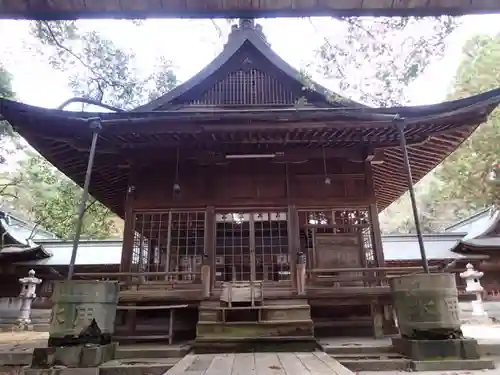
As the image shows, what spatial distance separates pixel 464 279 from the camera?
557 inches

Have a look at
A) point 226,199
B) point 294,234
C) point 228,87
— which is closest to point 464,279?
point 294,234

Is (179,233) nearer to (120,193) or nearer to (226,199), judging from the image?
(226,199)

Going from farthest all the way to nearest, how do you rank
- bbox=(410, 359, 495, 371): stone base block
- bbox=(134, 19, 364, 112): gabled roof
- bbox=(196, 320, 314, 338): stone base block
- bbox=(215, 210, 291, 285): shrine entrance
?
bbox=(134, 19, 364, 112): gabled roof, bbox=(215, 210, 291, 285): shrine entrance, bbox=(196, 320, 314, 338): stone base block, bbox=(410, 359, 495, 371): stone base block

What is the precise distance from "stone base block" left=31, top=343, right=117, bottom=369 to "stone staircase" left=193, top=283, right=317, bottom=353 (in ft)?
5.73

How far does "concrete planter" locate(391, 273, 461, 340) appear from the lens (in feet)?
18.8

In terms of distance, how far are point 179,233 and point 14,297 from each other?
9736mm

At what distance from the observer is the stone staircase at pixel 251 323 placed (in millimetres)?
6582

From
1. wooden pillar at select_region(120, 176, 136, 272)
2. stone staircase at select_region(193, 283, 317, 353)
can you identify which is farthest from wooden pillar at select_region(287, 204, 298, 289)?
wooden pillar at select_region(120, 176, 136, 272)

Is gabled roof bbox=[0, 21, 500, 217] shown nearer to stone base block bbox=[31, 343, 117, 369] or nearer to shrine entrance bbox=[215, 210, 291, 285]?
shrine entrance bbox=[215, 210, 291, 285]

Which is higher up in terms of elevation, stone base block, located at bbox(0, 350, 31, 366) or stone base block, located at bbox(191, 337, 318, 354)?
stone base block, located at bbox(191, 337, 318, 354)

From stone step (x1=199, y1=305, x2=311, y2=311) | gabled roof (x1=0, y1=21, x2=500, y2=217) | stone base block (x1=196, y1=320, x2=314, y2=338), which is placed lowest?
stone base block (x1=196, y1=320, x2=314, y2=338)

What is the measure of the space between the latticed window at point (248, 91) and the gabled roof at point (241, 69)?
0.10 m

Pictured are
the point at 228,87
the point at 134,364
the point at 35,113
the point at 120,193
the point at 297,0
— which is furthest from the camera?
the point at 120,193

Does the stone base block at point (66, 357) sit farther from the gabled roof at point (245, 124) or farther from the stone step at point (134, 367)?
the gabled roof at point (245, 124)
